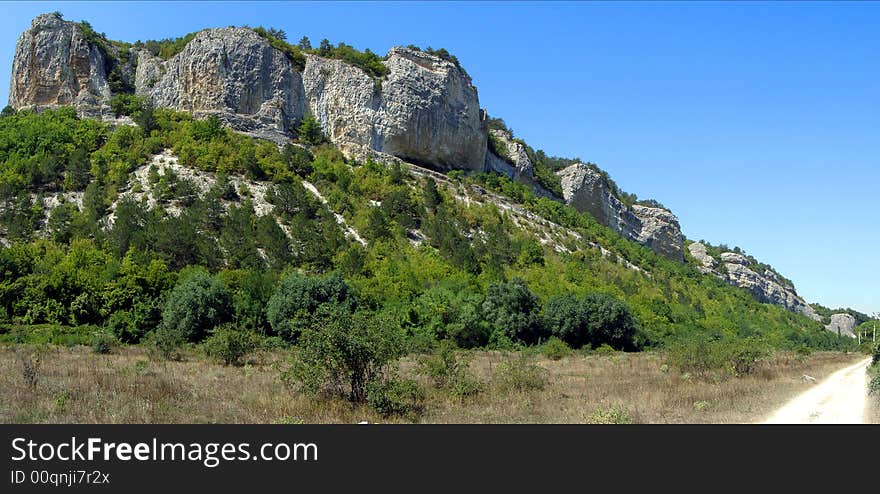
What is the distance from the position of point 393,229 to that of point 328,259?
8.60m

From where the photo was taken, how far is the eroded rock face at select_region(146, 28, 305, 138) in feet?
202

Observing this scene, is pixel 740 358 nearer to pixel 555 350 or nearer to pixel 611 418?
pixel 555 350

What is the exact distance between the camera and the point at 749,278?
101812mm

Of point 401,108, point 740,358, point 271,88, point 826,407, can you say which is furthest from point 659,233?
point 826,407

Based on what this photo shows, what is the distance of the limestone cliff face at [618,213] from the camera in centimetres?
8508

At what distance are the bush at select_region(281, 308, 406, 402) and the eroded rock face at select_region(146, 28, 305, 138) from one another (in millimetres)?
51834

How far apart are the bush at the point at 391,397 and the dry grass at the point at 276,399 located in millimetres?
302

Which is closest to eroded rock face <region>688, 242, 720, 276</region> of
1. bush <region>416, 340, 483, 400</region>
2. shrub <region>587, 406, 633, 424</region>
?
bush <region>416, 340, 483, 400</region>

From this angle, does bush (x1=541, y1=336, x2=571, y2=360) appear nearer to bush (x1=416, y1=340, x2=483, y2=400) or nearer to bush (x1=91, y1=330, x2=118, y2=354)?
bush (x1=416, y1=340, x2=483, y2=400)

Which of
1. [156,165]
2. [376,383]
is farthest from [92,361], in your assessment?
[156,165]

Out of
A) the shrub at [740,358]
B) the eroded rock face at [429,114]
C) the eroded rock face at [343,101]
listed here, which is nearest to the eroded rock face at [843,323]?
the eroded rock face at [429,114]

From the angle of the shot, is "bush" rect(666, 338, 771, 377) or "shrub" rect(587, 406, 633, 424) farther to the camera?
"bush" rect(666, 338, 771, 377)

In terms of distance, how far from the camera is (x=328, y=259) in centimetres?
4291
